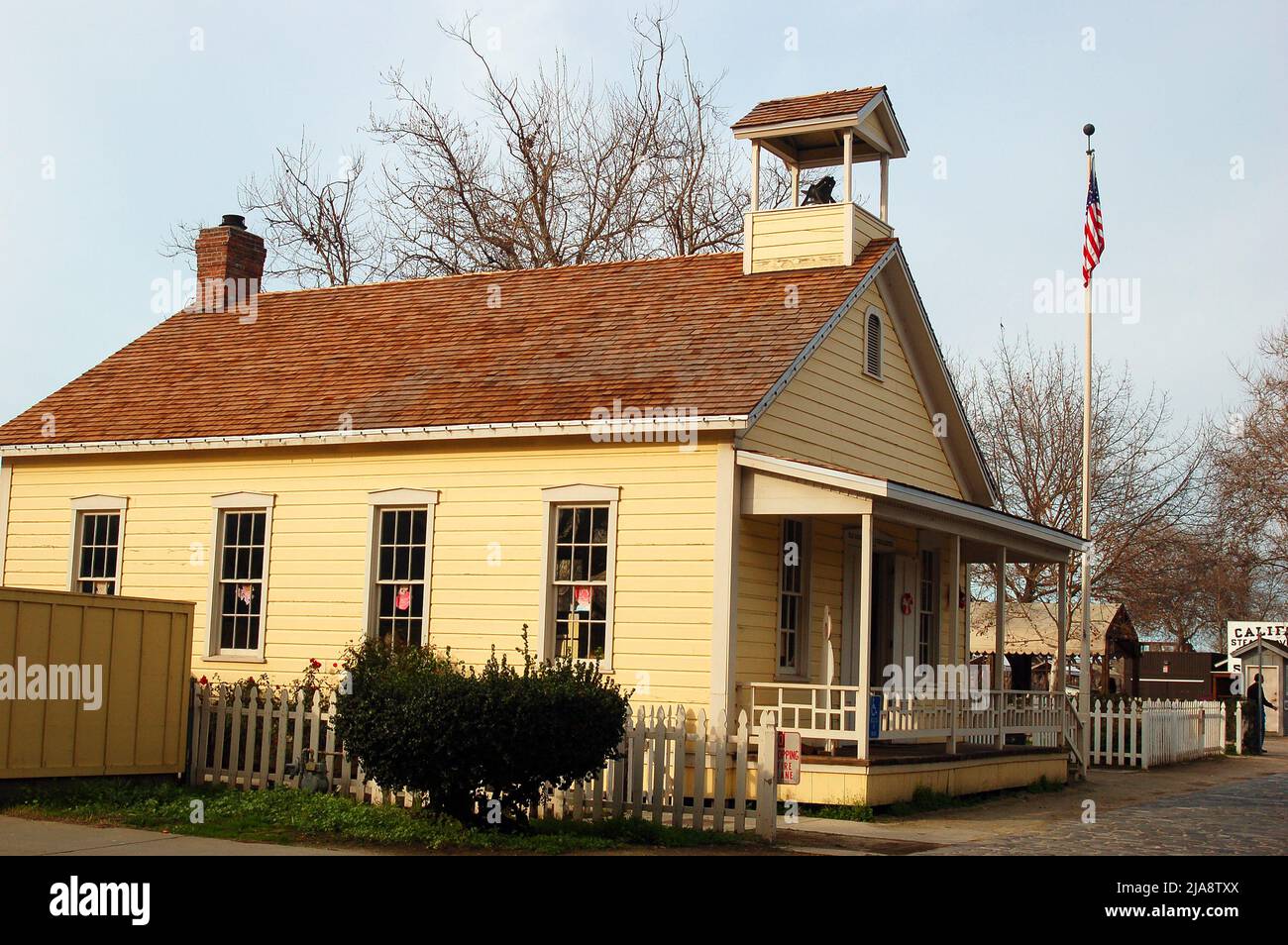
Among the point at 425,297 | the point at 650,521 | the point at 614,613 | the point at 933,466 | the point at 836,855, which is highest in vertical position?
the point at 425,297

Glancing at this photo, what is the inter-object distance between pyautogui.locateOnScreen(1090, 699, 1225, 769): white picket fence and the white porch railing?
4.35 m

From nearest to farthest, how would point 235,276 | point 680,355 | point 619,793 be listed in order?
point 619,793 < point 680,355 < point 235,276

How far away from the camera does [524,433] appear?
1686cm

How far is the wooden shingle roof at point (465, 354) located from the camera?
17.3 m

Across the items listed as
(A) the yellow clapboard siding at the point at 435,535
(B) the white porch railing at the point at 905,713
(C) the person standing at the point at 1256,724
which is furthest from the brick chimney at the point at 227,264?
(C) the person standing at the point at 1256,724

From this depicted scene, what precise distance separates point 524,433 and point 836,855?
262 inches

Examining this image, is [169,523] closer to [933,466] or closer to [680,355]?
[680,355]

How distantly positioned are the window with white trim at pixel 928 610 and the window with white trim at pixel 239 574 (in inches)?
364

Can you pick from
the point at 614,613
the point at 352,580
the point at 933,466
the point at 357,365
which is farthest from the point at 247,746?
the point at 933,466

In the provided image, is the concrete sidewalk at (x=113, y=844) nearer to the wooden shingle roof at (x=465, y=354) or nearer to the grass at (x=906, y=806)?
the grass at (x=906, y=806)

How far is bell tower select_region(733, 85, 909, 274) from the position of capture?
64.1 feet

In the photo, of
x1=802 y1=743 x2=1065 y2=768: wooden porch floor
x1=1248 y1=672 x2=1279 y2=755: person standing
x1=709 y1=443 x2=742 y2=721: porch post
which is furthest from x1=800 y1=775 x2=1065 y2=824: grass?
x1=1248 y1=672 x2=1279 y2=755: person standing

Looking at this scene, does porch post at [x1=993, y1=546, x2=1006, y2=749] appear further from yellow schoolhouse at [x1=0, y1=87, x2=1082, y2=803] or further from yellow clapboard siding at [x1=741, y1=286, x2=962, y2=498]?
yellow clapboard siding at [x1=741, y1=286, x2=962, y2=498]
